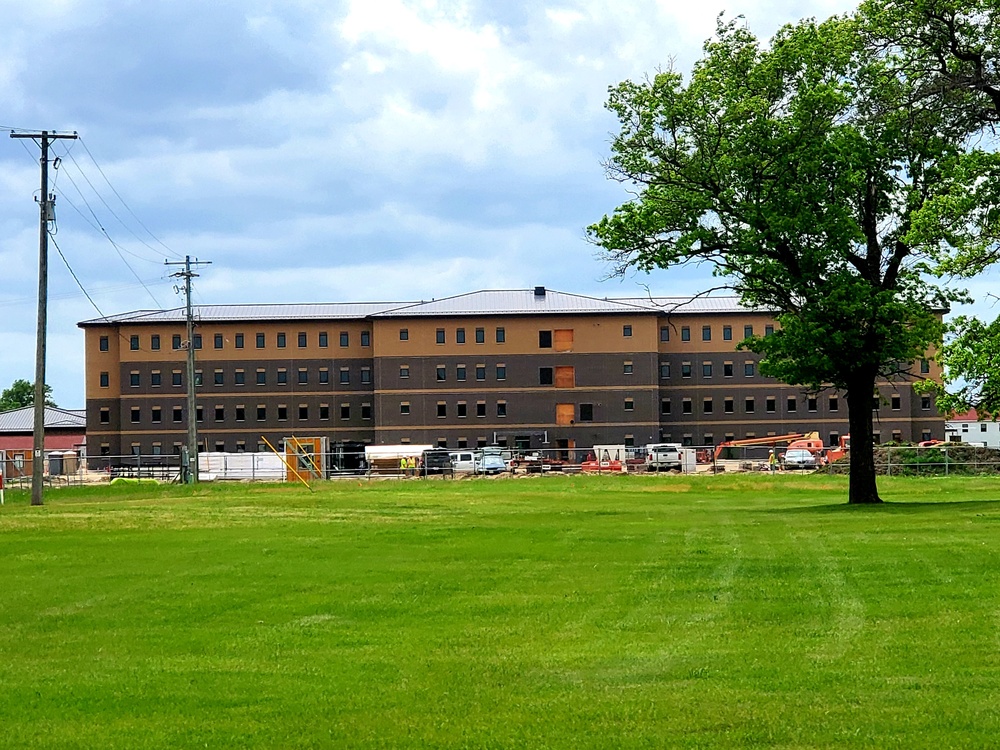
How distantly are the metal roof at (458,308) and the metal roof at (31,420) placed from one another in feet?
76.0

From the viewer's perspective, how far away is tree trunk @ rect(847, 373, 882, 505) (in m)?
39.6

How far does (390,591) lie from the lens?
670 inches

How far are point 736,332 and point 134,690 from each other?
109795mm

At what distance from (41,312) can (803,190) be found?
28.4 m

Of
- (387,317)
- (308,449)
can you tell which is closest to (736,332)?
(387,317)

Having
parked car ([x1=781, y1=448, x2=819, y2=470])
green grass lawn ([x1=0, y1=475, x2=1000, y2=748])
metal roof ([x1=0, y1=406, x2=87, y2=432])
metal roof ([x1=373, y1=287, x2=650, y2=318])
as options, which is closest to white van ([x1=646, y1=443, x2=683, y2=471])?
parked car ([x1=781, y1=448, x2=819, y2=470])

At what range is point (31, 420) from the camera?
136500mm

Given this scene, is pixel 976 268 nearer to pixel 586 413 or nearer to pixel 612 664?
pixel 612 664

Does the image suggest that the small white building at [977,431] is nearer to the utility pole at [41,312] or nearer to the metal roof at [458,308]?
the metal roof at [458,308]

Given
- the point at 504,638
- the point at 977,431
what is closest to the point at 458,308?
the point at 977,431

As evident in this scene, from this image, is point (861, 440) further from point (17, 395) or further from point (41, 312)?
point (17, 395)

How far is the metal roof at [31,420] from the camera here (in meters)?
136

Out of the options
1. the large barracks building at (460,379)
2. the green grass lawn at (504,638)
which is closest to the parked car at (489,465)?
the large barracks building at (460,379)

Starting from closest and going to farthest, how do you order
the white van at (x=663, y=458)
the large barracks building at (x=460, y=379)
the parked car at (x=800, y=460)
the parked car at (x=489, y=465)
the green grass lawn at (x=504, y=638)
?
1. the green grass lawn at (x=504, y=638)
2. the parked car at (x=489, y=465)
3. the white van at (x=663, y=458)
4. the parked car at (x=800, y=460)
5. the large barracks building at (x=460, y=379)
